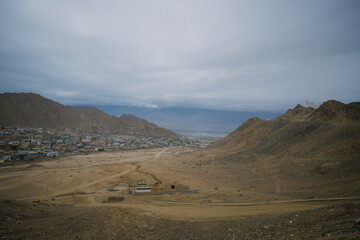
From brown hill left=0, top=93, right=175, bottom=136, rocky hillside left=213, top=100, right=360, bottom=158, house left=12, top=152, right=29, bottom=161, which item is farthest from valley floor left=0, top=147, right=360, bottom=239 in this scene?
brown hill left=0, top=93, right=175, bottom=136

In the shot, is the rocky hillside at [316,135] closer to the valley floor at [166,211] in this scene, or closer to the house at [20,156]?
the valley floor at [166,211]

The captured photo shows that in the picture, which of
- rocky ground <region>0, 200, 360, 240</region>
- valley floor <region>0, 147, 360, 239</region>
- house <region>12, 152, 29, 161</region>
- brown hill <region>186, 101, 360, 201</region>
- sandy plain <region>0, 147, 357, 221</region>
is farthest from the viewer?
house <region>12, 152, 29, 161</region>

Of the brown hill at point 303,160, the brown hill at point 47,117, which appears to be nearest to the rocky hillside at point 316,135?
the brown hill at point 303,160

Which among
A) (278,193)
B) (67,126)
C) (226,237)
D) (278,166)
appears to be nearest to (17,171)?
(226,237)

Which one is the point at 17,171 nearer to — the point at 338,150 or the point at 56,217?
the point at 56,217

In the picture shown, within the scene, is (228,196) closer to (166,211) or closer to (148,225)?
(166,211)

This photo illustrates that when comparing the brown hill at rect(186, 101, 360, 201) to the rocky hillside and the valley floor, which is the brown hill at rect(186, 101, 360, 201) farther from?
the valley floor
